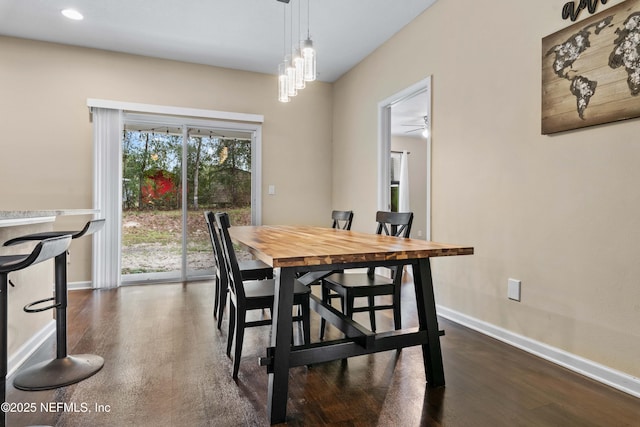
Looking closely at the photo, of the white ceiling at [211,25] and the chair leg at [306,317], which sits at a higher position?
the white ceiling at [211,25]

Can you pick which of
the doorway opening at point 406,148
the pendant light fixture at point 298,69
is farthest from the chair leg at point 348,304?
the doorway opening at point 406,148

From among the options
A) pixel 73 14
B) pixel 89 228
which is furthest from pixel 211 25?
pixel 89 228

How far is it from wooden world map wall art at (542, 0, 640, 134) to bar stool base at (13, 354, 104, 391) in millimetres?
2953

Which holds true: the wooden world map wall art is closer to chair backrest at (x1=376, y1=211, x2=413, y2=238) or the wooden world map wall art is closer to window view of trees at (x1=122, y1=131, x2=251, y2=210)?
chair backrest at (x1=376, y1=211, x2=413, y2=238)

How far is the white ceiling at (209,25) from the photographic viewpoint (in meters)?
3.08

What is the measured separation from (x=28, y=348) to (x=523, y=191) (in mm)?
3215

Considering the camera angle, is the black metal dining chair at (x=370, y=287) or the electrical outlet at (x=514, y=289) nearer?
the black metal dining chair at (x=370, y=287)

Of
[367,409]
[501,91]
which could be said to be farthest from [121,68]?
[367,409]

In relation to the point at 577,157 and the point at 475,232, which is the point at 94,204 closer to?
the point at 475,232

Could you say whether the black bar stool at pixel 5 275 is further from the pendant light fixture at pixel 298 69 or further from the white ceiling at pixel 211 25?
the white ceiling at pixel 211 25

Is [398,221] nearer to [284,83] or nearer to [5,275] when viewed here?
[284,83]

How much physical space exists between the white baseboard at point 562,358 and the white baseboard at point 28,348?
2.90m

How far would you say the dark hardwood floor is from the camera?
4.87ft

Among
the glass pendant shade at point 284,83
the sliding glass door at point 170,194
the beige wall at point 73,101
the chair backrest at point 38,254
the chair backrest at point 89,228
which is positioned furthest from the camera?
the sliding glass door at point 170,194
